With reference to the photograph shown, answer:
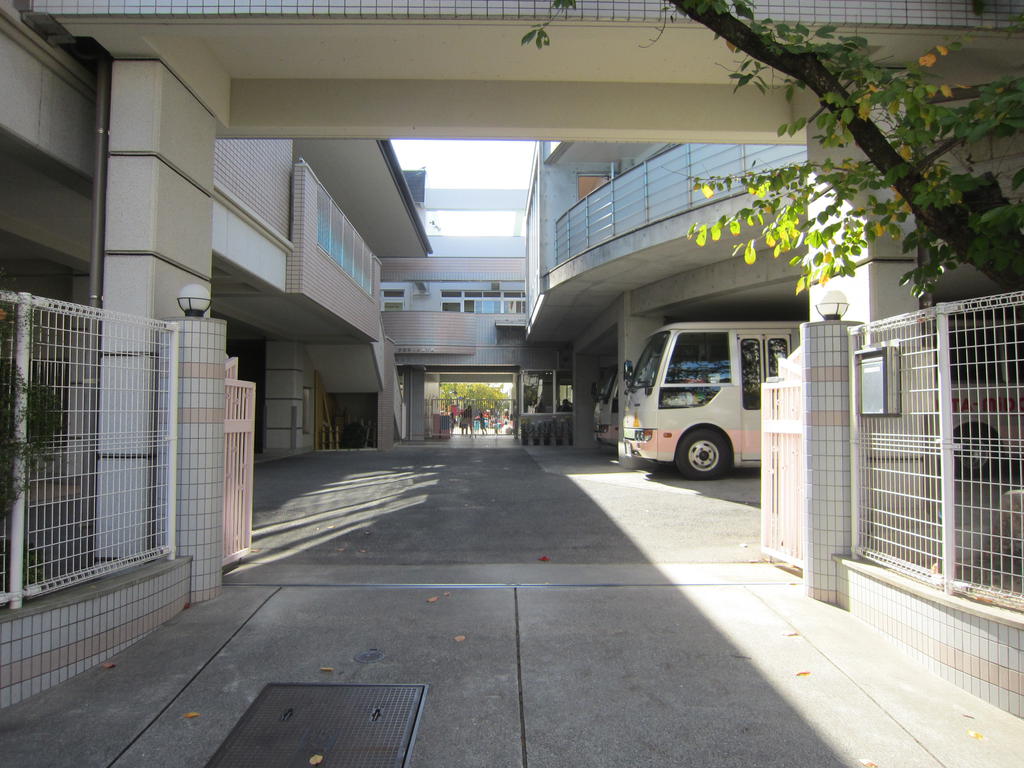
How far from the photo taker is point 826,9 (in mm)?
4203

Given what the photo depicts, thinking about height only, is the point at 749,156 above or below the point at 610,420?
above

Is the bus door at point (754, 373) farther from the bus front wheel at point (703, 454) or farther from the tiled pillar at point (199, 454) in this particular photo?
the tiled pillar at point (199, 454)

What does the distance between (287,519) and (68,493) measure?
374cm

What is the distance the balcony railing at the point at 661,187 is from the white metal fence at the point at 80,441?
6420 mm

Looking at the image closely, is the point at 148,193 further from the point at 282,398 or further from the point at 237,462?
the point at 282,398

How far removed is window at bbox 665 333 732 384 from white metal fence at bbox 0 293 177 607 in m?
7.84

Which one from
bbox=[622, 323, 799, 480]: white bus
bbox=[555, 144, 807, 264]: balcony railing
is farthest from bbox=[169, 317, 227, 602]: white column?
bbox=[622, 323, 799, 480]: white bus

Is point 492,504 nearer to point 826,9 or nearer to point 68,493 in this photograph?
point 68,493

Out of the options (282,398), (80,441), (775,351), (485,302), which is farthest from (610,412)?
(80,441)

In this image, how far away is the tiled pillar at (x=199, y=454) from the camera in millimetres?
4082

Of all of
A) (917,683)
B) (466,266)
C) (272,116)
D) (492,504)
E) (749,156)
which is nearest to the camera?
(917,683)

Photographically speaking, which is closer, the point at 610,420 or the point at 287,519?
the point at 287,519

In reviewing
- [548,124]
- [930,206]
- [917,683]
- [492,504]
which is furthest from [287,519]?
[930,206]

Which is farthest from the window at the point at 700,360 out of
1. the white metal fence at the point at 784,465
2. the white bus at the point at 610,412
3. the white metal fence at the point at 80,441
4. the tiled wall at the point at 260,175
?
the white metal fence at the point at 80,441
